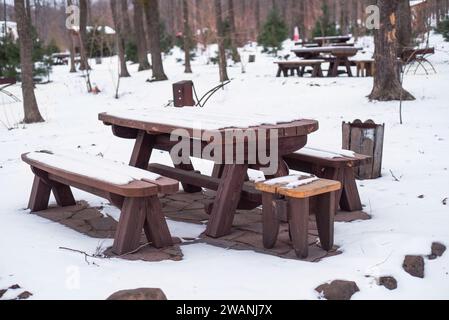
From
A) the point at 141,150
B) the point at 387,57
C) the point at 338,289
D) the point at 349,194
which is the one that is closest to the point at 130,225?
the point at 338,289

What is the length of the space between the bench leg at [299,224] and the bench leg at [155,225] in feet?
2.83

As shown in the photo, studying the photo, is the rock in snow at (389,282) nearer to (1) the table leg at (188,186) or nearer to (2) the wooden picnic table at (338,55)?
(1) the table leg at (188,186)

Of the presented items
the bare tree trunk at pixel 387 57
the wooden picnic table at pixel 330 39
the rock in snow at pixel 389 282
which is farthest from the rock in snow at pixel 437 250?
the wooden picnic table at pixel 330 39

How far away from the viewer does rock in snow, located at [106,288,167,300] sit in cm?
287

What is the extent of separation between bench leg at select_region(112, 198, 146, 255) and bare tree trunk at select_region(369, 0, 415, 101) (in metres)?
7.13

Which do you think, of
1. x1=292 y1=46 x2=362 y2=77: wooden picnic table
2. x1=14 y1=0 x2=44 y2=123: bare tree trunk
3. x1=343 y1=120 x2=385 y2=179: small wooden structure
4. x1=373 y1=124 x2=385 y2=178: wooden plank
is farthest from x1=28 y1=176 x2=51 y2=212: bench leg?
x1=292 y1=46 x2=362 y2=77: wooden picnic table

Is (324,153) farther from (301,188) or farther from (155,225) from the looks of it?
(155,225)

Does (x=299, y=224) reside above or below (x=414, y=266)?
above

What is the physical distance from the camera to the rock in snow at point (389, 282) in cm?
314

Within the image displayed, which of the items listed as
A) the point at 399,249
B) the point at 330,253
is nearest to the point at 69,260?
the point at 330,253

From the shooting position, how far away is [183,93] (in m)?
5.86

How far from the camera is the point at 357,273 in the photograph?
10.7 ft

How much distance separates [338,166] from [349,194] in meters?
0.32

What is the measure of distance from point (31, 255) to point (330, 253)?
195cm
